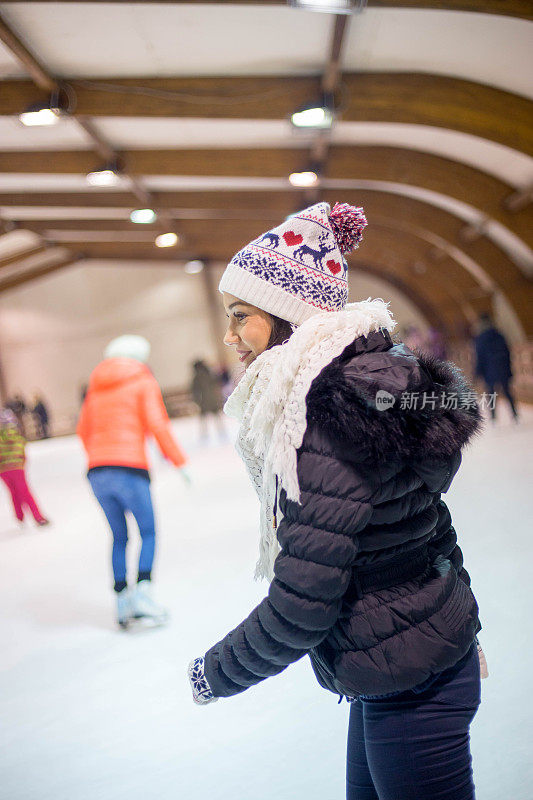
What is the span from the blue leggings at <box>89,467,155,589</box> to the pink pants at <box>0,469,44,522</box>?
3274 millimetres

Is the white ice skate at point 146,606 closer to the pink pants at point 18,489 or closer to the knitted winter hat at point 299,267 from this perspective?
the knitted winter hat at point 299,267

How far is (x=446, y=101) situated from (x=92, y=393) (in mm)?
4709

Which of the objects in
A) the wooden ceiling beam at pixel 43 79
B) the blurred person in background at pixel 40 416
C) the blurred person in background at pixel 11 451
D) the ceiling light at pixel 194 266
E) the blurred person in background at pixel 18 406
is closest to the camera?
the wooden ceiling beam at pixel 43 79

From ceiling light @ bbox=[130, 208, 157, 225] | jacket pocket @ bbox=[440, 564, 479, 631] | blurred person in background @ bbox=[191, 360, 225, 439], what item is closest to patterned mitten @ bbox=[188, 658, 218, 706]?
jacket pocket @ bbox=[440, 564, 479, 631]

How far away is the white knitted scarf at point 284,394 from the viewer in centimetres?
105

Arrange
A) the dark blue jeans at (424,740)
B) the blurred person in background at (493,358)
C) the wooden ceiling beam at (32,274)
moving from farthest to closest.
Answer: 1. the wooden ceiling beam at (32,274)
2. the blurred person in background at (493,358)
3. the dark blue jeans at (424,740)

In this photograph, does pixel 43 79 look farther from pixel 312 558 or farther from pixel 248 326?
pixel 312 558

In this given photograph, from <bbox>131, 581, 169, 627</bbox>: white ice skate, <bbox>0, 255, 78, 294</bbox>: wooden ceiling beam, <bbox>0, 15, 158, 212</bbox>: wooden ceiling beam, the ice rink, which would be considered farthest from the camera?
<bbox>0, 255, 78, 294</bbox>: wooden ceiling beam

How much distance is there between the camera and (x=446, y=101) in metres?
6.43

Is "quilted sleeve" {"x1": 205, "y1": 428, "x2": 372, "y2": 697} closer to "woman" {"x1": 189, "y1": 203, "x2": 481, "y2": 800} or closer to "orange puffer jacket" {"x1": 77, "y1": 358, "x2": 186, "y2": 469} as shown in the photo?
"woman" {"x1": 189, "y1": 203, "x2": 481, "y2": 800}

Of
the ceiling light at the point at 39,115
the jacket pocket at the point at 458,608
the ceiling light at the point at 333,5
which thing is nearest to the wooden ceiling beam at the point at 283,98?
the ceiling light at the point at 39,115

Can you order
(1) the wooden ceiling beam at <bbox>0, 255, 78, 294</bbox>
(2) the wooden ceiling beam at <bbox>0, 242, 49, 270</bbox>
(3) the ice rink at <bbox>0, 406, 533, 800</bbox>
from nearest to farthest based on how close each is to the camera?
1. (3) the ice rink at <bbox>0, 406, 533, 800</bbox>
2. (2) the wooden ceiling beam at <bbox>0, 242, 49, 270</bbox>
3. (1) the wooden ceiling beam at <bbox>0, 255, 78, 294</bbox>

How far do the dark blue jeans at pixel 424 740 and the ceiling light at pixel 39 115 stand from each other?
21.8ft

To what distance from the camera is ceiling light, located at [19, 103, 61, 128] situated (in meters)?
6.53
